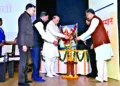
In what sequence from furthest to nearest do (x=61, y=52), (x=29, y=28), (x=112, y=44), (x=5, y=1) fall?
(x=5, y=1) < (x=61, y=52) < (x=112, y=44) < (x=29, y=28)

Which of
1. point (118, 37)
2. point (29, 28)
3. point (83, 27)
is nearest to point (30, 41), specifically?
point (29, 28)

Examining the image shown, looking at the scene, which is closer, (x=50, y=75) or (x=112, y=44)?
(x=112, y=44)

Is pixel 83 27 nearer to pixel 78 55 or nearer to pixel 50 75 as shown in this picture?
pixel 78 55

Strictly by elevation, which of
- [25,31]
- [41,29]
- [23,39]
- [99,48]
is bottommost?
[99,48]

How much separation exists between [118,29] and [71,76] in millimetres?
1346

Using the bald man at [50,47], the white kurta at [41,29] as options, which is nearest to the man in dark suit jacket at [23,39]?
the white kurta at [41,29]

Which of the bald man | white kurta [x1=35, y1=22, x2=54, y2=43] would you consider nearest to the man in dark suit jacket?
white kurta [x1=35, y1=22, x2=54, y2=43]

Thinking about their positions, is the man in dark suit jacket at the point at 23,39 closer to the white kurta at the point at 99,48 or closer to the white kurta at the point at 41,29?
the white kurta at the point at 41,29

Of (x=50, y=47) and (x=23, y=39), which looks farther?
(x=50, y=47)

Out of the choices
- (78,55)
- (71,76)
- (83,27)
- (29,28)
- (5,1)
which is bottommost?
(71,76)

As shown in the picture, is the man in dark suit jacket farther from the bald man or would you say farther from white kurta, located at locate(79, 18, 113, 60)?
the bald man

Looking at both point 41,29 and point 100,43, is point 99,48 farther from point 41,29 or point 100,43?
point 41,29

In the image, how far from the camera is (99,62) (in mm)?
4129

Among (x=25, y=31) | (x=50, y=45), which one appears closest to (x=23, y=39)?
(x=25, y=31)
